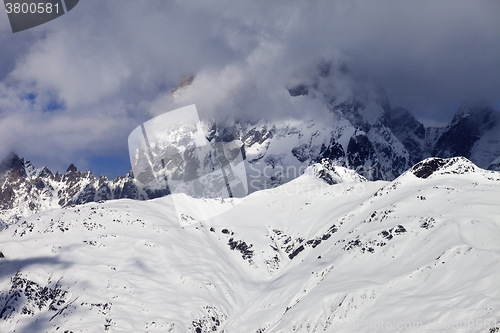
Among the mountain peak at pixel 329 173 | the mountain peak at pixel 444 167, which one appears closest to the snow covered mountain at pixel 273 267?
the mountain peak at pixel 444 167

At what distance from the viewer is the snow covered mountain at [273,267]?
5175 cm

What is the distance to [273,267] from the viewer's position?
85750 millimetres

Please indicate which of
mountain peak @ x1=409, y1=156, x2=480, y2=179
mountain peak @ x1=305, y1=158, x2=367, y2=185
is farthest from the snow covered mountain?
mountain peak @ x1=305, y1=158, x2=367, y2=185

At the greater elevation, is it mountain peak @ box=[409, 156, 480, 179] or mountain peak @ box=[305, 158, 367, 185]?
mountain peak @ box=[409, 156, 480, 179]

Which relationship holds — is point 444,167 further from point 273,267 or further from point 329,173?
point 329,173

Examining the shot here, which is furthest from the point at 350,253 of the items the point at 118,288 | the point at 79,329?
the point at 79,329

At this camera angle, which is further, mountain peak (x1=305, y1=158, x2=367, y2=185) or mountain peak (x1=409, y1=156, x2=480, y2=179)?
mountain peak (x1=305, y1=158, x2=367, y2=185)

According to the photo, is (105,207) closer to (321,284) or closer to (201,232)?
(201,232)

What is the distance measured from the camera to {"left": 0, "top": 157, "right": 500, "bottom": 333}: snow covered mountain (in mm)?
51750

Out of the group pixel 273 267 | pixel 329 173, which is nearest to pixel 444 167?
pixel 273 267

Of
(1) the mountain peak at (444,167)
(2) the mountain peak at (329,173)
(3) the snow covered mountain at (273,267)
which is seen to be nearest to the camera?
(3) the snow covered mountain at (273,267)

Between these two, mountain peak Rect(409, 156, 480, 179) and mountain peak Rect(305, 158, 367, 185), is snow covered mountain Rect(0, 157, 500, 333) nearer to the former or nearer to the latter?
mountain peak Rect(409, 156, 480, 179)

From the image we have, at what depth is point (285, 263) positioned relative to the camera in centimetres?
8738

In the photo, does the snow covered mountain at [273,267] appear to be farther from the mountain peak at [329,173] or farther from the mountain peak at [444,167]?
the mountain peak at [329,173]
